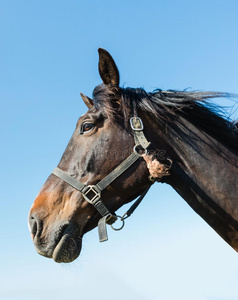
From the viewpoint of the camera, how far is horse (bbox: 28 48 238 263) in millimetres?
3943

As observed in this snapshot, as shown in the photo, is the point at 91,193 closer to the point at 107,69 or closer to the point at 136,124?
the point at 136,124

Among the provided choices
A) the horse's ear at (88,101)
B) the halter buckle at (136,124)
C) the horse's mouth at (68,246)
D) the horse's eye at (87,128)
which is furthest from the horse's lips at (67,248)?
the horse's ear at (88,101)

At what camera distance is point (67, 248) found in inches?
157

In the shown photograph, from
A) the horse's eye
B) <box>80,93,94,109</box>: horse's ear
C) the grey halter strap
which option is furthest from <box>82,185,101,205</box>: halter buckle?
<box>80,93,94,109</box>: horse's ear

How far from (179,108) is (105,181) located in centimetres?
124

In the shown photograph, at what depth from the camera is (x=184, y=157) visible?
4.14 metres

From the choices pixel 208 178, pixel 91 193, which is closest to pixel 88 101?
pixel 91 193

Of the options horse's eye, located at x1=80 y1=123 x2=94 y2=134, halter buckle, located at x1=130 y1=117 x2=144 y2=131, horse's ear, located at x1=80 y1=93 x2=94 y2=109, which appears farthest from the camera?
horse's ear, located at x1=80 y1=93 x2=94 y2=109

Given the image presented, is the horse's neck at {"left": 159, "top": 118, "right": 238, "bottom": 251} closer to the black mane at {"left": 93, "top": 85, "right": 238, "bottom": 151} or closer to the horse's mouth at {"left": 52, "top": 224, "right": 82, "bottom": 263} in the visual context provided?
the black mane at {"left": 93, "top": 85, "right": 238, "bottom": 151}

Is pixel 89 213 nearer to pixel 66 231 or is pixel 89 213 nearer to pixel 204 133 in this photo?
pixel 66 231

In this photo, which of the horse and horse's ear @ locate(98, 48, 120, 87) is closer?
the horse

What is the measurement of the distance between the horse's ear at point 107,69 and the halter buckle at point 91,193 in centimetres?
133

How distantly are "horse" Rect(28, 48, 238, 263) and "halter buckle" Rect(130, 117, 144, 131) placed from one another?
0.04 ft

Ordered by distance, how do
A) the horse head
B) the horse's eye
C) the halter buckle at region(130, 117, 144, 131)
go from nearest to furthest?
the horse head, the halter buckle at region(130, 117, 144, 131), the horse's eye
